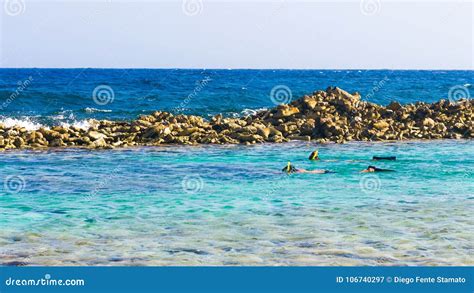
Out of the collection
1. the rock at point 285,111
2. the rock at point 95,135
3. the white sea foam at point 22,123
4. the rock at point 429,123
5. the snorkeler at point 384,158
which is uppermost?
the white sea foam at point 22,123

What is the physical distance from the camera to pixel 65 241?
10.1 metres

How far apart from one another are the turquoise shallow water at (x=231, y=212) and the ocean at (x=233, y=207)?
0.03 metres

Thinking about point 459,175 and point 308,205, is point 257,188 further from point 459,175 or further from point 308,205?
point 459,175

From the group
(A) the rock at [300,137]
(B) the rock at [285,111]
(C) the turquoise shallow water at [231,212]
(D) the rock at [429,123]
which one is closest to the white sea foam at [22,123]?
(C) the turquoise shallow water at [231,212]

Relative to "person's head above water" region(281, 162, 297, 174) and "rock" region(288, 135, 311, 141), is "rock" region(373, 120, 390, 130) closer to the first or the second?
"rock" region(288, 135, 311, 141)

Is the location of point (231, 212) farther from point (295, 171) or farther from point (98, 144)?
point (98, 144)

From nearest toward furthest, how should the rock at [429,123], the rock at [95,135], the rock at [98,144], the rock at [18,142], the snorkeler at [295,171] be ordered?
the snorkeler at [295,171], the rock at [18,142], the rock at [98,144], the rock at [95,135], the rock at [429,123]

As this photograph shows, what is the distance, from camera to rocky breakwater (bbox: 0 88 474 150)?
24727mm

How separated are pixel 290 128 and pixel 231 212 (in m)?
15.8

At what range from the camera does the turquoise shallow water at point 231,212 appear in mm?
9461

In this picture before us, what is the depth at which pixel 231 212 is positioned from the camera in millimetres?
12203

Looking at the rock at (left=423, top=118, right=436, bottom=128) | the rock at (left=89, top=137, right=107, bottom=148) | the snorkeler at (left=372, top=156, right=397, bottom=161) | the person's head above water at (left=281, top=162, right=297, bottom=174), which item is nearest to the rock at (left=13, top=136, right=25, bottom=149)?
the rock at (left=89, top=137, right=107, bottom=148)

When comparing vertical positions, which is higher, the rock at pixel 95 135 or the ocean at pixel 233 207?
the rock at pixel 95 135

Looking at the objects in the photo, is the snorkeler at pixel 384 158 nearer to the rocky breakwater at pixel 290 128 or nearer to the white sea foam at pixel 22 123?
the rocky breakwater at pixel 290 128
